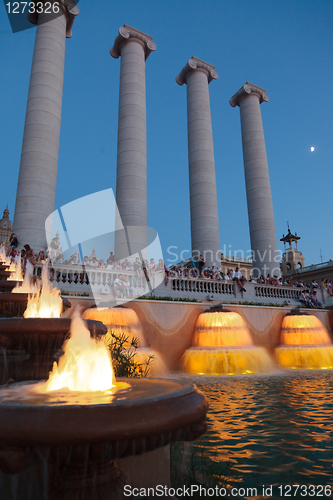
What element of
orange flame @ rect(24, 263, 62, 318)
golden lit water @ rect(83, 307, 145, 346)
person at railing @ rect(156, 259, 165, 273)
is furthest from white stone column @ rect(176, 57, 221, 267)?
orange flame @ rect(24, 263, 62, 318)

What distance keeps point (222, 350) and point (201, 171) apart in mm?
25235

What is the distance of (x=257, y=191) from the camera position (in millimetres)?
43125

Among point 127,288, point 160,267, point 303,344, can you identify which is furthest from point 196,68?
point 303,344

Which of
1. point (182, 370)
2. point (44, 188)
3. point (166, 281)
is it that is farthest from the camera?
point (44, 188)

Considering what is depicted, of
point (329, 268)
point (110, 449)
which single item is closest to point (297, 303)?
point (110, 449)

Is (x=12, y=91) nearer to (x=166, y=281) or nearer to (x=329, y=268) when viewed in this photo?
(x=329, y=268)

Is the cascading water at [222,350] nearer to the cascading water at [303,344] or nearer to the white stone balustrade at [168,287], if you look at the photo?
the cascading water at [303,344]

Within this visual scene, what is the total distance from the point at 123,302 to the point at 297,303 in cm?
1761

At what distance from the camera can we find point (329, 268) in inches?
2474

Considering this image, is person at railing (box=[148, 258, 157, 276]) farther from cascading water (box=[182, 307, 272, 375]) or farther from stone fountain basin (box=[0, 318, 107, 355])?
stone fountain basin (box=[0, 318, 107, 355])

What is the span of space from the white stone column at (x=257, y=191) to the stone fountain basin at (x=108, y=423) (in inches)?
1529

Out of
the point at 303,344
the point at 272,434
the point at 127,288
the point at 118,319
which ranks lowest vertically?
the point at 272,434

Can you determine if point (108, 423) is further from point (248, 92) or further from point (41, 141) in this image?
point (248, 92)

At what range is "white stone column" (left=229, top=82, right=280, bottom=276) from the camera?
4103cm
